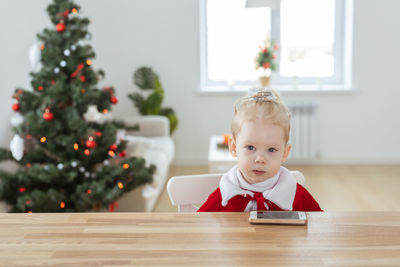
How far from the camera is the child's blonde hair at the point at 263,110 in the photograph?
1213mm

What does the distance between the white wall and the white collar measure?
12.1 ft

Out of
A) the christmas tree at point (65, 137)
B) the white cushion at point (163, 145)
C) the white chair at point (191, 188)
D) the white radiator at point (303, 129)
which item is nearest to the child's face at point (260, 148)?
the white chair at point (191, 188)

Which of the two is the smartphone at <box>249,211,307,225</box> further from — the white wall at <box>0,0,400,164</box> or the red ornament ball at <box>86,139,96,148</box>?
the white wall at <box>0,0,400,164</box>

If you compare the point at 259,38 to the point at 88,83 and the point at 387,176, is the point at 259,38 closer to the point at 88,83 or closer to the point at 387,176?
the point at 387,176

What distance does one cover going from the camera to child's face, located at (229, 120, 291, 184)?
120 centimetres

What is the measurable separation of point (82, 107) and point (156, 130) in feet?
5.00

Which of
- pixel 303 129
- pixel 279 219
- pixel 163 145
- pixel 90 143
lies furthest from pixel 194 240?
pixel 303 129

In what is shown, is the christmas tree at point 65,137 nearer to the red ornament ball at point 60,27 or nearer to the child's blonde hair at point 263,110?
the red ornament ball at point 60,27

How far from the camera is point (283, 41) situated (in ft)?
16.5

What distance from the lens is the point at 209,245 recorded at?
890 mm

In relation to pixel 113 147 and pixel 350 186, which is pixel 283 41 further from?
pixel 113 147

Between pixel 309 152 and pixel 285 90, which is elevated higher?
pixel 285 90

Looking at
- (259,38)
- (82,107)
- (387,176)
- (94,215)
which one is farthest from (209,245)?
(259,38)

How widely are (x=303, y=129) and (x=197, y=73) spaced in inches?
48.7
